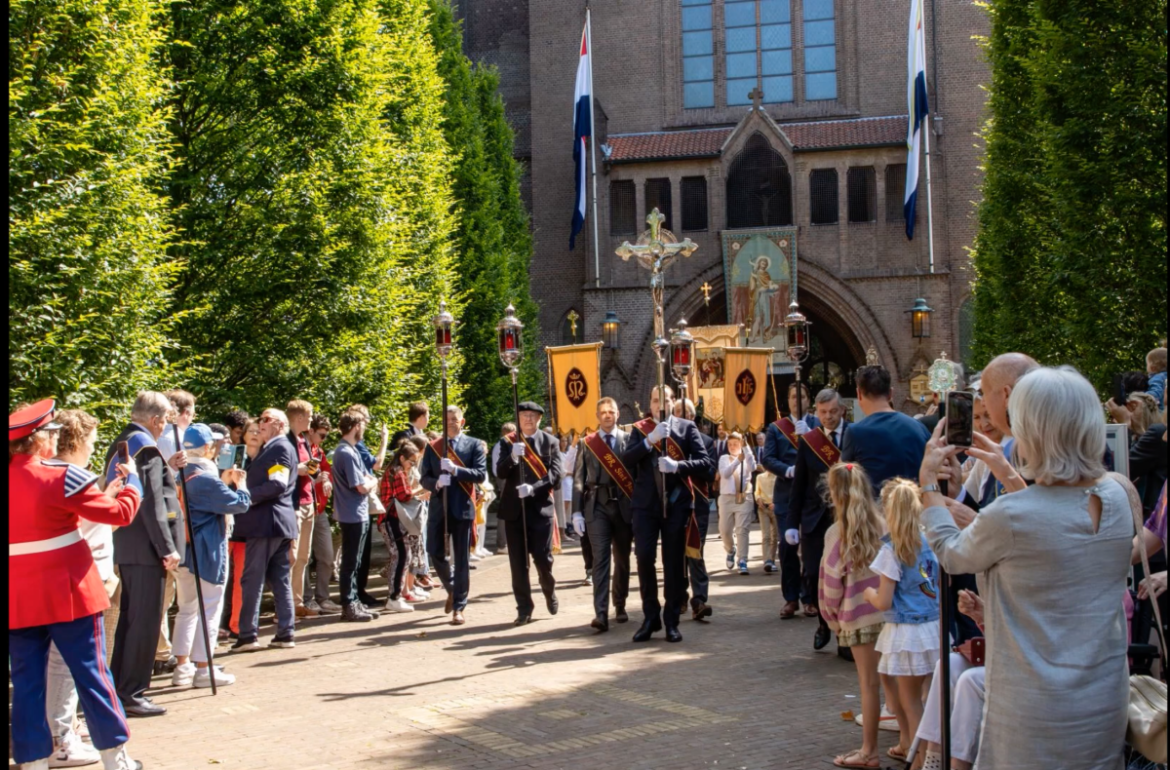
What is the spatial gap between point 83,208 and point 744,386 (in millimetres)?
12104

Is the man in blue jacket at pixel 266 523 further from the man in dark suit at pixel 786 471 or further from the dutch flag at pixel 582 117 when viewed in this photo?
the dutch flag at pixel 582 117

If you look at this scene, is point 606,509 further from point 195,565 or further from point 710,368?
point 710,368

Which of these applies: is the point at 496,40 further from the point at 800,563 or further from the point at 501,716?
the point at 501,716

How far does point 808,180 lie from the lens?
3847 cm

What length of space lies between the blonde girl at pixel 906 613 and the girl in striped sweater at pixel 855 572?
0.70 ft

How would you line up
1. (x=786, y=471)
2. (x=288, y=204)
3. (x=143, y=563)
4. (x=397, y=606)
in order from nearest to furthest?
(x=143, y=563), (x=786, y=471), (x=397, y=606), (x=288, y=204)

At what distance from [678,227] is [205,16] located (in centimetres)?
2401

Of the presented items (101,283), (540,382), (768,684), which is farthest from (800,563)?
(540,382)

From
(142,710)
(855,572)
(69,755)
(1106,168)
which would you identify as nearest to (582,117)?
(1106,168)

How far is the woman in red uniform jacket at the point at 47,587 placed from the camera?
21.1ft

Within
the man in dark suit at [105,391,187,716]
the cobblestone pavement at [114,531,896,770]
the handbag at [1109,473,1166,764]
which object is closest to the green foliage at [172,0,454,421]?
the cobblestone pavement at [114,531,896,770]

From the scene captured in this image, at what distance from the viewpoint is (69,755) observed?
7.44 m

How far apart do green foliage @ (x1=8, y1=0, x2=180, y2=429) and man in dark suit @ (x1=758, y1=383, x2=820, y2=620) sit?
6512 mm

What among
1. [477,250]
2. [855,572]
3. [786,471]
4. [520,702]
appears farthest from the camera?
[477,250]
